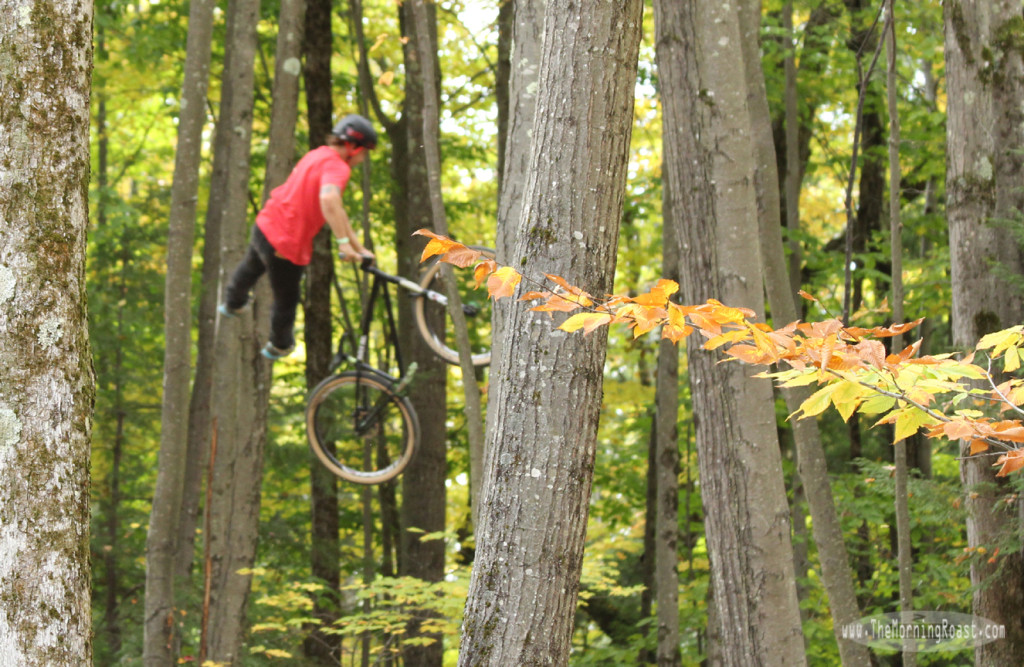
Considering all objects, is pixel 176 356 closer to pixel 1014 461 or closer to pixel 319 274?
A: pixel 1014 461

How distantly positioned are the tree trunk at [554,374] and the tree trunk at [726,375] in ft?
5.09

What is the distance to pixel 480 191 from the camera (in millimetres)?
14828

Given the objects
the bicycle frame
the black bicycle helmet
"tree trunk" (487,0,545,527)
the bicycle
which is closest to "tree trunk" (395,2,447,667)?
the bicycle

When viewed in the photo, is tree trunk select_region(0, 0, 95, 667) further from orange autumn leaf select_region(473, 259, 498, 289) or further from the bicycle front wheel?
the bicycle front wheel

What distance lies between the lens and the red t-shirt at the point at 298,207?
19.1 feet

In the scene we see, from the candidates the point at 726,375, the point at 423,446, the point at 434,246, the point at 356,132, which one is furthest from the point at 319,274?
the point at 434,246

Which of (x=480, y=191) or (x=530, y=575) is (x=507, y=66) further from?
(x=530, y=575)

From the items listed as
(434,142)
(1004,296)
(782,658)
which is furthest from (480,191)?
(782,658)

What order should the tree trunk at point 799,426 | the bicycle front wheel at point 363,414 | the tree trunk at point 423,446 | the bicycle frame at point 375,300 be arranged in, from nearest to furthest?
1. the tree trunk at point 799,426
2. the bicycle frame at point 375,300
3. the bicycle front wheel at point 363,414
4. the tree trunk at point 423,446

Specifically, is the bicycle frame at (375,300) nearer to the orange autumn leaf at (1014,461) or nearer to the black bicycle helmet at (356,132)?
the black bicycle helmet at (356,132)

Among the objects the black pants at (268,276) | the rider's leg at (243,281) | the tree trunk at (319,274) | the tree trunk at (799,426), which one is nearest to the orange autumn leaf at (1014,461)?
the tree trunk at (799,426)

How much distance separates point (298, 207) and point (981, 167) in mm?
4369

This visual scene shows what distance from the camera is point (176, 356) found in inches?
227

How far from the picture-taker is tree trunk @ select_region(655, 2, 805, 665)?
3.93 meters
